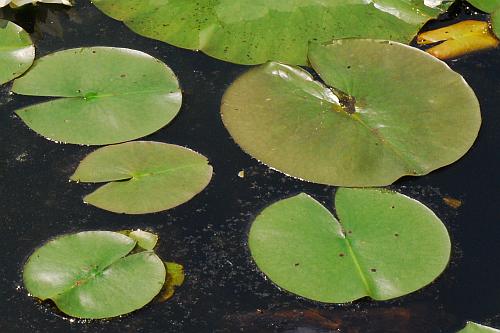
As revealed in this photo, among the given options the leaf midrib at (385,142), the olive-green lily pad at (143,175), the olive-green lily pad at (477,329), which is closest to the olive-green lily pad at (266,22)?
the leaf midrib at (385,142)

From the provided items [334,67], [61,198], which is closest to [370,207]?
[334,67]

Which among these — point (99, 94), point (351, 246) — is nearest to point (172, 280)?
point (351, 246)

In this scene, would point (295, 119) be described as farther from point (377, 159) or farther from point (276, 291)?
point (276, 291)

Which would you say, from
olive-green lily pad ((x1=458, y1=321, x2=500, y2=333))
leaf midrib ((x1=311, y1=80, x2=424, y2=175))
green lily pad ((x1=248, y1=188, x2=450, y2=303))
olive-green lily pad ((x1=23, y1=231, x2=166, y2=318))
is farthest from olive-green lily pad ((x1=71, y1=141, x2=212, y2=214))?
olive-green lily pad ((x1=458, y1=321, x2=500, y2=333))

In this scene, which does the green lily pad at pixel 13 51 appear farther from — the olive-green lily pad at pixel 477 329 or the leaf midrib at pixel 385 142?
the olive-green lily pad at pixel 477 329

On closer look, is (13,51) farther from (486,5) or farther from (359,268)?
(486,5)

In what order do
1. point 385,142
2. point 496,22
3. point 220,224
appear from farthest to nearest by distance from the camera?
point 496,22 < point 385,142 < point 220,224
